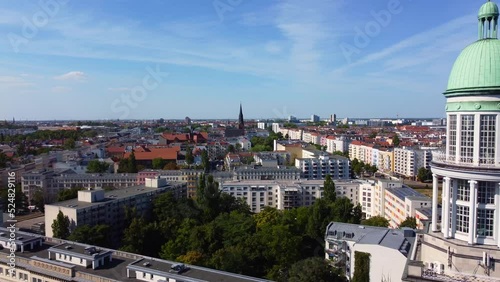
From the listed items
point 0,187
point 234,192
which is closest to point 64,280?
point 234,192

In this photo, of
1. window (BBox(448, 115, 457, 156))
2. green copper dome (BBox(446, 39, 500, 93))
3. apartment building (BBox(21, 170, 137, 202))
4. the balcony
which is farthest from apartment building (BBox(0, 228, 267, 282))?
apartment building (BBox(21, 170, 137, 202))

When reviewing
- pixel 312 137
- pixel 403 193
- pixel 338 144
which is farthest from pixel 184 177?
pixel 312 137

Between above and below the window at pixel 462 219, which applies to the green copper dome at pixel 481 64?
above

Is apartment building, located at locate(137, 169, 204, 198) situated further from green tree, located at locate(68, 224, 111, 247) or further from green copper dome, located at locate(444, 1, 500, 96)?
green copper dome, located at locate(444, 1, 500, 96)

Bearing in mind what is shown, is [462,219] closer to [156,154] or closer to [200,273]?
[200,273]

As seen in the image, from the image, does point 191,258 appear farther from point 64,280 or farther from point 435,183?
point 435,183

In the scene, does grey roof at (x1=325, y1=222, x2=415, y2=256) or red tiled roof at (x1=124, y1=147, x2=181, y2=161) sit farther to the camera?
red tiled roof at (x1=124, y1=147, x2=181, y2=161)

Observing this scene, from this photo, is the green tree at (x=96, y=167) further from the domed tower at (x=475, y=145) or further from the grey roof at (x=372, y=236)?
the domed tower at (x=475, y=145)

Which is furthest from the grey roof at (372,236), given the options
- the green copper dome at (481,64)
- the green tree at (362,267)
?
the green copper dome at (481,64)
